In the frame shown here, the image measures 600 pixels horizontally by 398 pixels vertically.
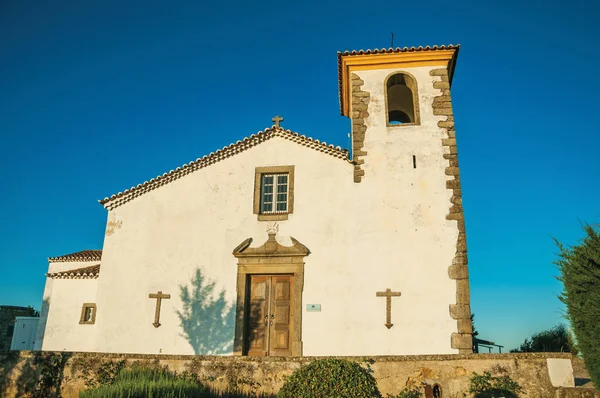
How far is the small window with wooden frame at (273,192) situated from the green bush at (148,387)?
6285 mm

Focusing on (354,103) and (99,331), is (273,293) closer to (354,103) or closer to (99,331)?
(99,331)

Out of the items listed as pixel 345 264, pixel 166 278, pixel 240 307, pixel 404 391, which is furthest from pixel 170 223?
pixel 404 391

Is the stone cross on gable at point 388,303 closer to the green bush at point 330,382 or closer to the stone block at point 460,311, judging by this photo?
the stone block at point 460,311

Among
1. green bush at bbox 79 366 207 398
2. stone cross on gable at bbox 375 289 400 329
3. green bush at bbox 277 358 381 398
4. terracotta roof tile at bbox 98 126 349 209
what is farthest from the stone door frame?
green bush at bbox 277 358 381 398

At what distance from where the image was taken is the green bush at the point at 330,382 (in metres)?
6.33

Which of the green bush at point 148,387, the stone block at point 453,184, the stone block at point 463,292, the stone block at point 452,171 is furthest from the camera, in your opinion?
the stone block at point 452,171

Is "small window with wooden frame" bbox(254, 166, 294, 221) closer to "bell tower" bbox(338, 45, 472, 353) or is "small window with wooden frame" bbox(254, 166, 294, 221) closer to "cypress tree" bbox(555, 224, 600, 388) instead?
"bell tower" bbox(338, 45, 472, 353)

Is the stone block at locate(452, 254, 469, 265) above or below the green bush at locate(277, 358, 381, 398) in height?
above

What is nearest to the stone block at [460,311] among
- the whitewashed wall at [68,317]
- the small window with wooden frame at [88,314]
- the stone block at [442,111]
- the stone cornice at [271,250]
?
the stone cornice at [271,250]

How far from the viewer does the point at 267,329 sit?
12.5 metres

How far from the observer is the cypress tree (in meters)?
7.04

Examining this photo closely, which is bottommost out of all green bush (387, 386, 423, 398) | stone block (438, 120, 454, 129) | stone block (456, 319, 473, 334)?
green bush (387, 386, 423, 398)

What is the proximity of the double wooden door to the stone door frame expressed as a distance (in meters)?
0.19

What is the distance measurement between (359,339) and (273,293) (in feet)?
8.68
